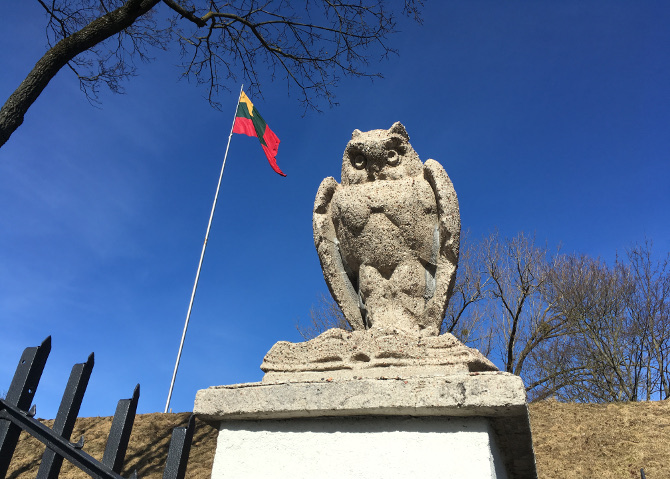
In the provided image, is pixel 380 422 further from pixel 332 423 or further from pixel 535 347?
pixel 535 347

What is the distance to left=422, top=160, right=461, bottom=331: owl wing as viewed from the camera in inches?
135

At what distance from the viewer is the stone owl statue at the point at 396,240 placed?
343cm

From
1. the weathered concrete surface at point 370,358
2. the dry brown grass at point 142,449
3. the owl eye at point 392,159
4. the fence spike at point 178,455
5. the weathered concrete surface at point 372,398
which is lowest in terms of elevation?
the fence spike at point 178,455

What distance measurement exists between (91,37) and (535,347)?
13901 mm

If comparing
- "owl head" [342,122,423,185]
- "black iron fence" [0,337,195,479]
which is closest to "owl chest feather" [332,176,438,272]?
"owl head" [342,122,423,185]

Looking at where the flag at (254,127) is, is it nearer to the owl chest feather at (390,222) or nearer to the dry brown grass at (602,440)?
the dry brown grass at (602,440)

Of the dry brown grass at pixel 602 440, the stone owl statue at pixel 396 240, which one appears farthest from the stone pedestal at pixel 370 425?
the dry brown grass at pixel 602 440

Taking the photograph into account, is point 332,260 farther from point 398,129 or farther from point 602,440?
point 602,440

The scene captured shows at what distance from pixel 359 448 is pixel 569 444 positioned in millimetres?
5645

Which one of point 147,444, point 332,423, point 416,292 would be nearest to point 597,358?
point 147,444

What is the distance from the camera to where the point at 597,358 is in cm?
1457

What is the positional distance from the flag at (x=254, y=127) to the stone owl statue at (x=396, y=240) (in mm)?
10009

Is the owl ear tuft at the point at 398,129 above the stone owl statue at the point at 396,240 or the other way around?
above

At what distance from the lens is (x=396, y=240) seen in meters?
3.47
